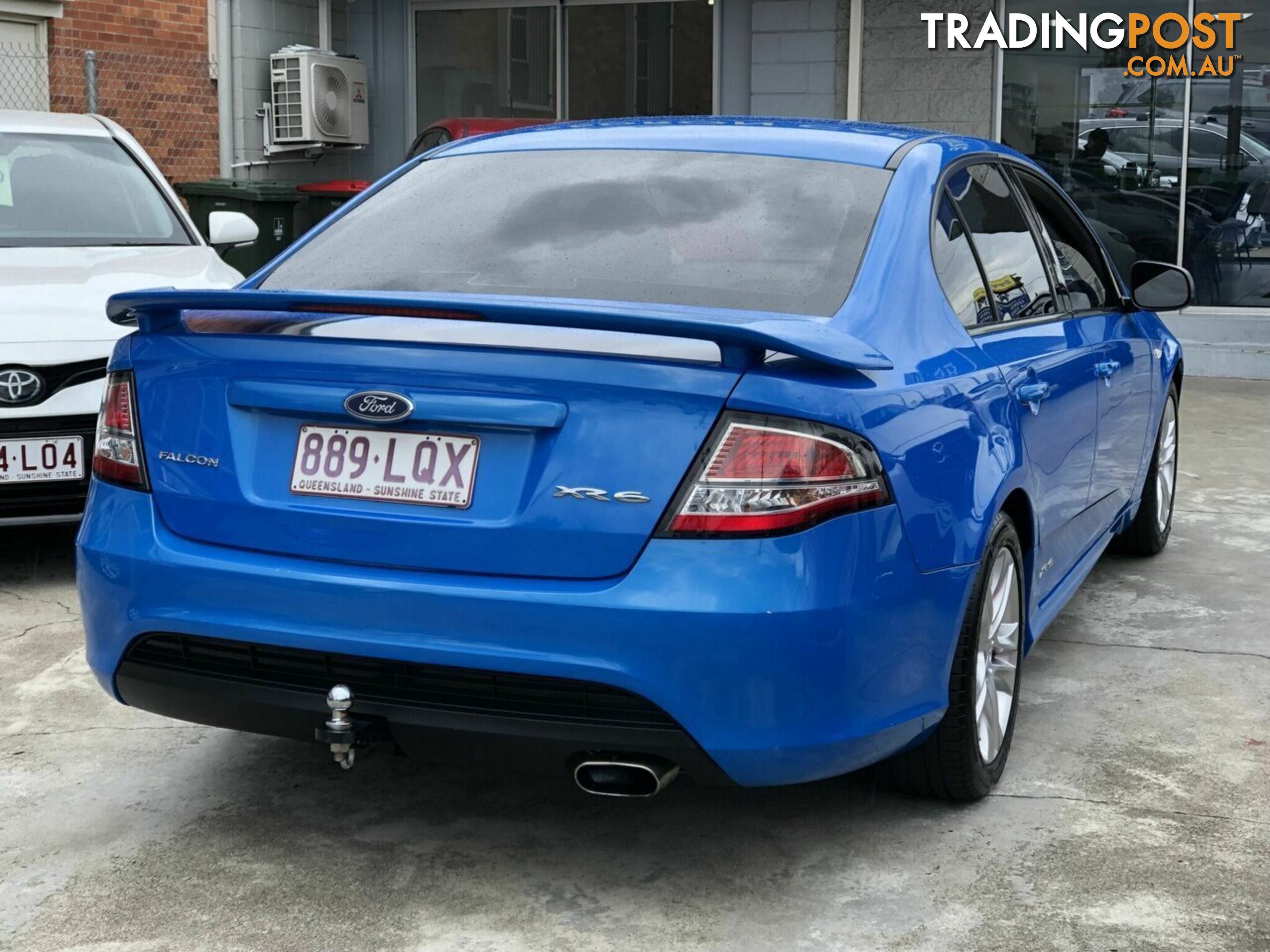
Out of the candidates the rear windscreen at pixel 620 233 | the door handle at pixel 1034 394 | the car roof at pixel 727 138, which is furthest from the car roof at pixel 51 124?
the door handle at pixel 1034 394

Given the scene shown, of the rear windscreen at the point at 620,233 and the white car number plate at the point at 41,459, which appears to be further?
the white car number plate at the point at 41,459

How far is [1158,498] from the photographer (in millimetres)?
5992

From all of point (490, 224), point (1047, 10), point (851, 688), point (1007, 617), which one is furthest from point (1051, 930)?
point (1047, 10)

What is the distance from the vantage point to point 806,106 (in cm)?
1416

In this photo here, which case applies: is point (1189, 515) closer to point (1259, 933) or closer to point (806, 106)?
point (1259, 933)

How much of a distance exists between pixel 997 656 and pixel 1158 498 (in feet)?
8.66

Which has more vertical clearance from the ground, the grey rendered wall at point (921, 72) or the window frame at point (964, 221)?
the grey rendered wall at point (921, 72)

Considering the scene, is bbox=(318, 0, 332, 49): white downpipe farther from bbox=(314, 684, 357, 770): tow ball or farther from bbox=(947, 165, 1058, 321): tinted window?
bbox=(314, 684, 357, 770): tow ball

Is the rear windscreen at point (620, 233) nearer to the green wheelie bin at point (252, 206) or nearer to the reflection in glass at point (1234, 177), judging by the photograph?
the reflection in glass at point (1234, 177)

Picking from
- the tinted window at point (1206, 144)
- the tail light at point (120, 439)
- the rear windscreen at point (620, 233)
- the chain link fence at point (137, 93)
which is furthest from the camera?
the chain link fence at point (137, 93)

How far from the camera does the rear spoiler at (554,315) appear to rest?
2680mm

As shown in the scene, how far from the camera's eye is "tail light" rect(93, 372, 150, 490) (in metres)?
3.12

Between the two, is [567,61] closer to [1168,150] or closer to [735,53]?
[735,53]

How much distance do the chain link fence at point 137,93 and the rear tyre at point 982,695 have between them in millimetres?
11931
